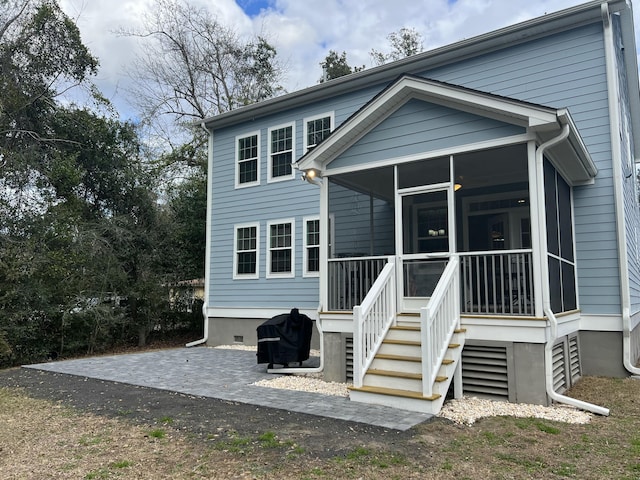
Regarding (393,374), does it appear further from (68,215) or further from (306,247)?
(68,215)

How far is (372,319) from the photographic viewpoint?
5.92m

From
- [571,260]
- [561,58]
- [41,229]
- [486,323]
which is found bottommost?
[486,323]

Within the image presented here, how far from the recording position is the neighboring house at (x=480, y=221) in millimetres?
5535

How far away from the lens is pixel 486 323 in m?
5.74

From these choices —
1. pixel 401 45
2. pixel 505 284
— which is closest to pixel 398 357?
pixel 505 284

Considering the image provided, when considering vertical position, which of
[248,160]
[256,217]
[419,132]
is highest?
[248,160]

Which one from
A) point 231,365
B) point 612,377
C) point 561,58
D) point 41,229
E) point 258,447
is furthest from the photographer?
A: point 41,229

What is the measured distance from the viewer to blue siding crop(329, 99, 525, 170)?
6.04 m

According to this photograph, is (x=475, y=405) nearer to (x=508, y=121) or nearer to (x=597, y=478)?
(x=597, y=478)

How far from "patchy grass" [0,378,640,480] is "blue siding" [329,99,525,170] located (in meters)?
3.57

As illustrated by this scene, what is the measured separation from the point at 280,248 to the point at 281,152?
2419 millimetres

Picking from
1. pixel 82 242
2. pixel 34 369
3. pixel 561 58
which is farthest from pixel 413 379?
pixel 82 242

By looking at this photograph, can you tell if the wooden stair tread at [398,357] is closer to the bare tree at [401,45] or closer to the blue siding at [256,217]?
the blue siding at [256,217]

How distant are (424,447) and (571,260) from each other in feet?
16.1
